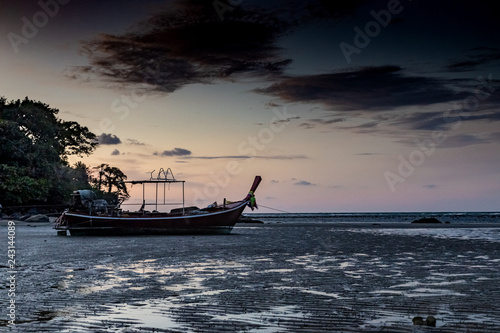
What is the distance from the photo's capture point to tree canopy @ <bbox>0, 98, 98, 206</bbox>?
6431 centimetres

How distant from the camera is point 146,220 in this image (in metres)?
38.9

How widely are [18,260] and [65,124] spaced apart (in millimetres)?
79227

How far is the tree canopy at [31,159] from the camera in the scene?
64.3 meters

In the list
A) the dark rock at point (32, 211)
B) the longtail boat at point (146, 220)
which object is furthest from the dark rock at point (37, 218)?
the longtail boat at point (146, 220)

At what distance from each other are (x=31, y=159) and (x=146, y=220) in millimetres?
37340

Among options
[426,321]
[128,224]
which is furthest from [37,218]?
[426,321]

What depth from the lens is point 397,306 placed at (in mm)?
9391

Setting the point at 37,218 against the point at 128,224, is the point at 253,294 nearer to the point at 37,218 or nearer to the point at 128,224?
the point at 128,224

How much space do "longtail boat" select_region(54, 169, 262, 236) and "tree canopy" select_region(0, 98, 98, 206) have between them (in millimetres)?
27519

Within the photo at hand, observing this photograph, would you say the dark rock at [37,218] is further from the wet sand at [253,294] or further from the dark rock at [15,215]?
the wet sand at [253,294]

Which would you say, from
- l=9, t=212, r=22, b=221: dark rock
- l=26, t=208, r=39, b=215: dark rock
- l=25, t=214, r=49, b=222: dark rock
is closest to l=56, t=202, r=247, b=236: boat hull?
l=25, t=214, r=49, b=222: dark rock

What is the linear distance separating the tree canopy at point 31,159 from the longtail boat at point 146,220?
90.3 feet

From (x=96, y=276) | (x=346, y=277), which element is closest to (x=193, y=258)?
(x=96, y=276)

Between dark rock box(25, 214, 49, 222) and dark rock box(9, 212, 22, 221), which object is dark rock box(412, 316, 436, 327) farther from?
dark rock box(9, 212, 22, 221)
